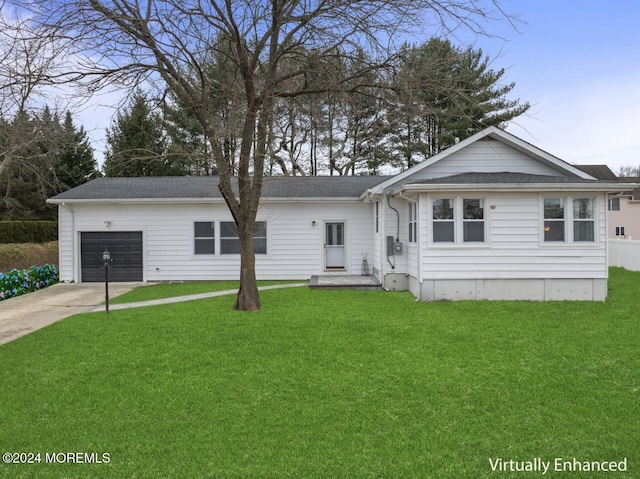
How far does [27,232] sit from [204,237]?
12239 mm

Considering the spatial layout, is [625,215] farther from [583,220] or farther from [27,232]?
[27,232]

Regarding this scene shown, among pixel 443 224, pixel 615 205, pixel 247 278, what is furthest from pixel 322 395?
pixel 615 205

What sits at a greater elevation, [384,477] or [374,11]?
[374,11]

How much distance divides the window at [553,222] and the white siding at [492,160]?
173 cm

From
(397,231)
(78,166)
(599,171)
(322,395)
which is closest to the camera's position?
(322,395)

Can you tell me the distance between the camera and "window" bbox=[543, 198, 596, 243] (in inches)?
407

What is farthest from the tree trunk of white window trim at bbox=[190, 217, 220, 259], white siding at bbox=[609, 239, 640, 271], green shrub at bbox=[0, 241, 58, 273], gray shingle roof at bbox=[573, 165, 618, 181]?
gray shingle roof at bbox=[573, 165, 618, 181]

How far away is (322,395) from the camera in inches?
178

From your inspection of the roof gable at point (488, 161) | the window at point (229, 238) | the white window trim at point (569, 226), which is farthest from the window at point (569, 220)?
the window at point (229, 238)

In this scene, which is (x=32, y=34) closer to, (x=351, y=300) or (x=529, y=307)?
(x=351, y=300)

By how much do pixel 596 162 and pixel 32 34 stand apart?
42.7 meters

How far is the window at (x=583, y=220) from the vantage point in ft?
33.9

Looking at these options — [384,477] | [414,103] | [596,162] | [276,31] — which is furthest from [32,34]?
[596,162]

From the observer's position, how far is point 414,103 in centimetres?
823
